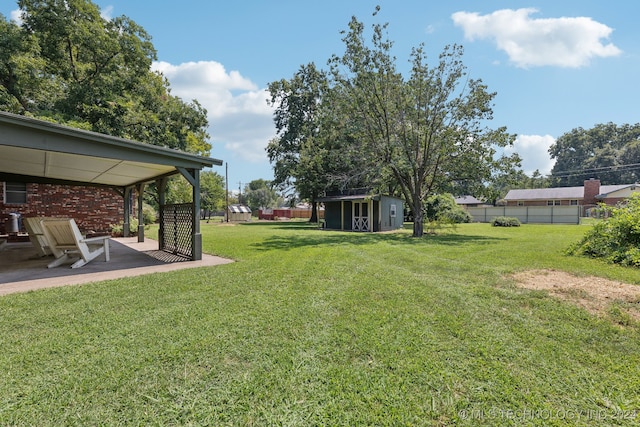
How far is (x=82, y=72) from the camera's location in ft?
52.2

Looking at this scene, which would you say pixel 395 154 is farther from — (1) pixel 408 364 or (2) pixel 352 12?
(1) pixel 408 364

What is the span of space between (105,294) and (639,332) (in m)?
6.49

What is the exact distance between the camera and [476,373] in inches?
92.1

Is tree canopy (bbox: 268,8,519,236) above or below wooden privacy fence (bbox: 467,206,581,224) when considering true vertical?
above

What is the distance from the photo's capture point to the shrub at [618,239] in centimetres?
681

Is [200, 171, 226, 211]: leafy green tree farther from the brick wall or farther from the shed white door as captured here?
the shed white door

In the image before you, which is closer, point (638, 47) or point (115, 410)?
point (115, 410)

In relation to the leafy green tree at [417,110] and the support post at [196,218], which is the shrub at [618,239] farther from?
the support post at [196,218]

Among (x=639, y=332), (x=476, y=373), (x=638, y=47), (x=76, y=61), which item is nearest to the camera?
(x=476, y=373)

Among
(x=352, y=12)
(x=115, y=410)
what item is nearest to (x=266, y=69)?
(x=352, y=12)

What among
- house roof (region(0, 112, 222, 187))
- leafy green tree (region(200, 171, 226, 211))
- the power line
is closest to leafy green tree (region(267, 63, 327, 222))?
leafy green tree (region(200, 171, 226, 211))

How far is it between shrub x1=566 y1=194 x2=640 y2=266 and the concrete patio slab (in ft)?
29.7

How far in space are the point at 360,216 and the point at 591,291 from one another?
14.8m

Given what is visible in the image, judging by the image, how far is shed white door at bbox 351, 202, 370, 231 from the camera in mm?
18859
